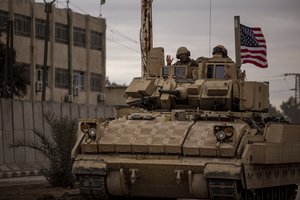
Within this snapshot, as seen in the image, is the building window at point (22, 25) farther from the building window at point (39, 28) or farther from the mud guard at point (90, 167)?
the mud guard at point (90, 167)

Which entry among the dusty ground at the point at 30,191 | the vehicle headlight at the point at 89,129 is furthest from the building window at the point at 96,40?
the vehicle headlight at the point at 89,129

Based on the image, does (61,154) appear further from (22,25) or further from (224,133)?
(22,25)

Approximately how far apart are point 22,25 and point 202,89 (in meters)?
47.1

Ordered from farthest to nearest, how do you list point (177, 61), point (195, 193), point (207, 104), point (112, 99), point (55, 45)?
1. point (112, 99)
2. point (55, 45)
3. point (177, 61)
4. point (207, 104)
5. point (195, 193)

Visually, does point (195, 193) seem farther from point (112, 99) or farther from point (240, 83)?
point (112, 99)

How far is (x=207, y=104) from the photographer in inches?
930

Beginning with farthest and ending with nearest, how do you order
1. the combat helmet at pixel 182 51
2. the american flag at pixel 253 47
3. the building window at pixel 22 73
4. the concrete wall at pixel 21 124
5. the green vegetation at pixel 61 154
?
1. the building window at pixel 22 73
2. the concrete wall at pixel 21 124
3. the american flag at pixel 253 47
4. the green vegetation at pixel 61 154
5. the combat helmet at pixel 182 51

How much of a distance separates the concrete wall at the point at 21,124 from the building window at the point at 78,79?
3558 cm

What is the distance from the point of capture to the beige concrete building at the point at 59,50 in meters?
69.3

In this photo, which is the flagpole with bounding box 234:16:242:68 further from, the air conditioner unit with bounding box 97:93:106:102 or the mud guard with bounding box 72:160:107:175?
the air conditioner unit with bounding box 97:93:106:102

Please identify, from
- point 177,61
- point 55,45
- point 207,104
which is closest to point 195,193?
point 207,104

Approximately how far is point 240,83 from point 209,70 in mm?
937

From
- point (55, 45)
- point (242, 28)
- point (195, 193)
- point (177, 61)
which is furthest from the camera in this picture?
point (55, 45)

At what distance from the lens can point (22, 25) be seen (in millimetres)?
69625
